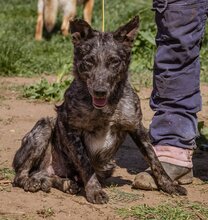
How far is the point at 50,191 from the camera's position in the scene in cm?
485

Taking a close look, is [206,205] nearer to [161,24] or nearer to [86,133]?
[86,133]

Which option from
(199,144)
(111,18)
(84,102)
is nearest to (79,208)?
(84,102)

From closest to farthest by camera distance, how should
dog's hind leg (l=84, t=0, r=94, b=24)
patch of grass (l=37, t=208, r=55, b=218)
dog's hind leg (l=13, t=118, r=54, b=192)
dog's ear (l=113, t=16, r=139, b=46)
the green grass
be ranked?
1. patch of grass (l=37, t=208, r=55, b=218)
2. dog's ear (l=113, t=16, r=139, b=46)
3. dog's hind leg (l=13, t=118, r=54, b=192)
4. the green grass
5. dog's hind leg (l=84, t=0, r=94, b=24)

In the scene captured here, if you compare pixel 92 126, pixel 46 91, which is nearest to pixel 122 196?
pixel 92 126

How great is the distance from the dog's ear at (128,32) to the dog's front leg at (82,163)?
71 cm

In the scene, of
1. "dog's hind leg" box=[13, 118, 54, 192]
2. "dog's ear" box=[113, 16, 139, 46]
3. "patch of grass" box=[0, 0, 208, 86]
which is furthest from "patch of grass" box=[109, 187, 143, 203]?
"patch of grass" box=[0, 0, 208, 86]

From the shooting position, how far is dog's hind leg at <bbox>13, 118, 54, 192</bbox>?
5.00m

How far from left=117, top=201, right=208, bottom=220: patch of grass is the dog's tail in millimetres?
8426

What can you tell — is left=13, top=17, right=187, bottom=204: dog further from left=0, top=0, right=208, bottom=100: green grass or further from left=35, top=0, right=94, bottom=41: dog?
left=35, top=0, right=94, bottom=41: dog

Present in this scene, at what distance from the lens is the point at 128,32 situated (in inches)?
192

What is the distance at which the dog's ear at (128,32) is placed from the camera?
4.84m

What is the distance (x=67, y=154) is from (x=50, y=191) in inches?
12.6

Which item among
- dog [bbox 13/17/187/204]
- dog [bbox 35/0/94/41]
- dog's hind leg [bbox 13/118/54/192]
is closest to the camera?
dog [bbox 13/17/187/204]

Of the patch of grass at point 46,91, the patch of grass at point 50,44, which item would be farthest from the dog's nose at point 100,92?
the patch of grass at point 50,44
